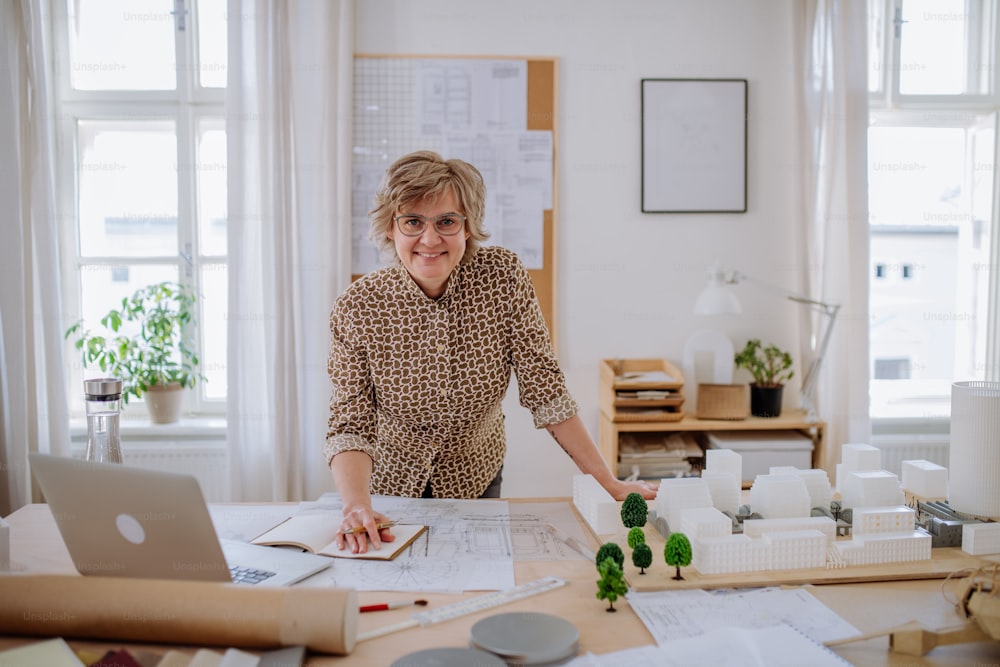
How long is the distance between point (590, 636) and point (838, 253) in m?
2.79

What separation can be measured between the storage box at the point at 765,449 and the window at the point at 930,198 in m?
0.85

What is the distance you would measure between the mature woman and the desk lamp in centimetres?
146

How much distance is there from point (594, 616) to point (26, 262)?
304 cm

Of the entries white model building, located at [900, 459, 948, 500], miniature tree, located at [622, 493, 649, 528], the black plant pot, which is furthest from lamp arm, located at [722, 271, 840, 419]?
miniature tree, located at [622, 493, 649, 528]

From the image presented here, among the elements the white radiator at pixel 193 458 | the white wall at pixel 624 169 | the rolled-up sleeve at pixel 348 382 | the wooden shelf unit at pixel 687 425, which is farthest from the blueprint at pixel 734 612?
the white radiator at pixel 193 458

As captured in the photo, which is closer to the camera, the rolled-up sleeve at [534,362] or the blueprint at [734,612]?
the blueprint at [734,612]

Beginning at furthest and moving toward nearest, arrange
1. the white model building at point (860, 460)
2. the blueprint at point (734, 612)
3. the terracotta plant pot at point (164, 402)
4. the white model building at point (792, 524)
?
the terracotta plant pot at point (164, 402) < the white model building at point (860, 460) < the white model building at point (792, 524) < the blueprint at point (734, 612)

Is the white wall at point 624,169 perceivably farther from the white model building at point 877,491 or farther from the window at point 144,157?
the white model building at point 877,491

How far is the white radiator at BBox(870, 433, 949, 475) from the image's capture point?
3.78 metres

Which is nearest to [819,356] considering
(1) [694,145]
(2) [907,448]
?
(2) [907,448]

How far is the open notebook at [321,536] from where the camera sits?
5.27 ft

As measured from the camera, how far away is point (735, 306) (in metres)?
3.38

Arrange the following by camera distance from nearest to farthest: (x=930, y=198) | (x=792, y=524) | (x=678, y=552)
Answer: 1. (x=678, y=552)
2. (x=792, y=524)
3. (x=930, y=198)

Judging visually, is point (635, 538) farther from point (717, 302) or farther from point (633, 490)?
point (717, 302)
